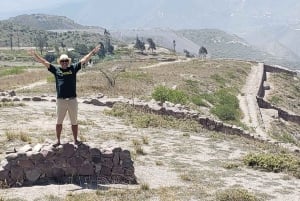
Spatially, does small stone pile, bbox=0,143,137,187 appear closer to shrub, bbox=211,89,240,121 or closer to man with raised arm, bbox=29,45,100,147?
man with raised arm, bbox=29,45,100,147

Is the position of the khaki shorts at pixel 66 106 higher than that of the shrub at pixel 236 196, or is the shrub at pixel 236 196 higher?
the khaki shorts at pixel 66 106

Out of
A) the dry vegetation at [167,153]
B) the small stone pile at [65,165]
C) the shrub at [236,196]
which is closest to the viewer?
the shrub at [236,196]

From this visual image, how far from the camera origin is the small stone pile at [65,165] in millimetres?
14031

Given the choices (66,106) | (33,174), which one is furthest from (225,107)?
(33,174)

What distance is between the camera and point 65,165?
14602 millimetres

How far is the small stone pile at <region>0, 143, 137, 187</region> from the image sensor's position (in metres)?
14.0

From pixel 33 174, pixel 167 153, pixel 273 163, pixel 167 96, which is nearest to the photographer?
pixel 33 174

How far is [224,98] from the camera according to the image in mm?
49781

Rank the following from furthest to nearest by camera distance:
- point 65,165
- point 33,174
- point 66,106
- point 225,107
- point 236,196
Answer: point 225,107
point 66,106
point 65,165
point 33,174
point 236,196

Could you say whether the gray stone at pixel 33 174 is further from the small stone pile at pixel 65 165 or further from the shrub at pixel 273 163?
the shrub at pixel 273 163

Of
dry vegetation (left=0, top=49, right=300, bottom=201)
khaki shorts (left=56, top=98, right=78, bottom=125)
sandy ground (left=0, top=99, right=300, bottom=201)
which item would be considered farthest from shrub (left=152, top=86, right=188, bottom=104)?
khaki shorts (left=56, top=98, right=78, bottom=125)

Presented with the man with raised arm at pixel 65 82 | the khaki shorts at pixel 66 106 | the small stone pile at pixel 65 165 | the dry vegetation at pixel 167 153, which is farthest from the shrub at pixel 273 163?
the khaki shorts at pixel 66 106

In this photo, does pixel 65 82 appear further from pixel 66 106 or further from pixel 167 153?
pixel 167 153

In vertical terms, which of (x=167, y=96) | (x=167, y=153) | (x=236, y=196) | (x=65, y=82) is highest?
(x=65, y=82)
